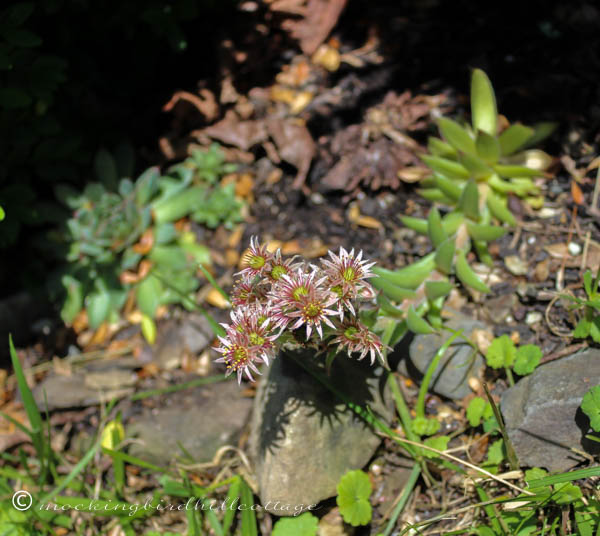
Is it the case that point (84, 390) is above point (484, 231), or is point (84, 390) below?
below

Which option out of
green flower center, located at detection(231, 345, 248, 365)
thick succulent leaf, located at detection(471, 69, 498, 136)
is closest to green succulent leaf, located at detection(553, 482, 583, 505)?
green flower center, located at detection(231, 345, 248, 365)

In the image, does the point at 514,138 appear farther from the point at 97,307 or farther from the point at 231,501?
the point at 97,307

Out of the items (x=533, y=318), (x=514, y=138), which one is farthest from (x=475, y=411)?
(x=514, y=138)

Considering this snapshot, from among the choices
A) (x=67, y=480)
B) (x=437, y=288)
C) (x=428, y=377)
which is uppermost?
(x=437, y=288)

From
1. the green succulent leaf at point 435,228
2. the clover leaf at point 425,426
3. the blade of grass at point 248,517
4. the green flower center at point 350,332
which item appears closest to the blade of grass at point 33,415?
the blade of grass at point 248,517

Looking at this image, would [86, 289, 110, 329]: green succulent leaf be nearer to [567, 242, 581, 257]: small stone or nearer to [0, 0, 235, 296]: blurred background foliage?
[0, 0, 235, 296]: blurred background foliage

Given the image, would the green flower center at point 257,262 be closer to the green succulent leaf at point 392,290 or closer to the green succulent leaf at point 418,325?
the green succulent leaf at point 392,290
